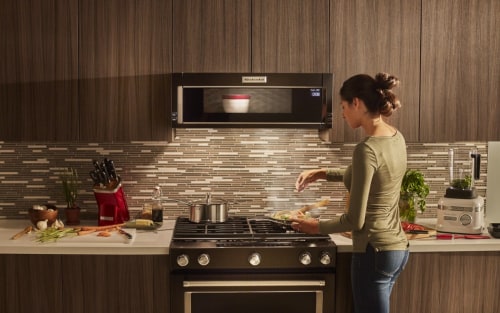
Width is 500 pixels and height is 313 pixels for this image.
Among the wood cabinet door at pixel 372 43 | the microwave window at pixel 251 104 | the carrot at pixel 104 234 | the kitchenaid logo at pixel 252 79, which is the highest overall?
the wood cabinet door at pixel 372 43

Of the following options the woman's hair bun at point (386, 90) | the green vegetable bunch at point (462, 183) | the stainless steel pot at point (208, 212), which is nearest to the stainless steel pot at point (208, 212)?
the stainless steel pot at point (208, 212)

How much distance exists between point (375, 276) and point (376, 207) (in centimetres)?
31

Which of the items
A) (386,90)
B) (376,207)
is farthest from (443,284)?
(386,90)

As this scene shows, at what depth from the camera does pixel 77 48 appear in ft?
10.2

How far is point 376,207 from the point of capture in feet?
8.56

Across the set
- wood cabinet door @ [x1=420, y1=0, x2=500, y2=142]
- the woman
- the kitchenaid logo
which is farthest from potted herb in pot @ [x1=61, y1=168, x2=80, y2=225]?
wood cabinet door @ [x1=420, y1=0, x2=500, y2=142]

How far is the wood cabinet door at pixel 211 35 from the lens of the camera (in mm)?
3123

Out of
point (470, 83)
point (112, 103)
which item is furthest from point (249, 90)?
point (470, 83)

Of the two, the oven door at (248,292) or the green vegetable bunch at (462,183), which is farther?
the green vegetable bunch at (462,183)

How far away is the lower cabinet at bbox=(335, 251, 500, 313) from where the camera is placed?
9.66 ft

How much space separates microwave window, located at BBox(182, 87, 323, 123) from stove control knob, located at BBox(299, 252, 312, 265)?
2.29ft

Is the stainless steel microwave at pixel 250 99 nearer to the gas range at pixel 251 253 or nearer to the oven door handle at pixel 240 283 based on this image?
the gas range at pixel 251 253

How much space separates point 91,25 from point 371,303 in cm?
197

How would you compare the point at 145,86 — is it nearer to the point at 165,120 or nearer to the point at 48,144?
the point at 165,120
